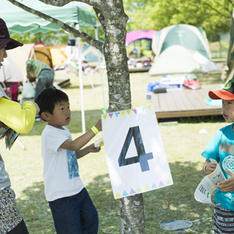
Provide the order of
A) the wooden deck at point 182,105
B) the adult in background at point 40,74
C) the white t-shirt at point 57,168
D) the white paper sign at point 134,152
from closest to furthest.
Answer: the white paper sign at point 134,152 < the white t-shirt at point 57,168 < the wooden deck at point 182,105 < the adult in background at point 40,74

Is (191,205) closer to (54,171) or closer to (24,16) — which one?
(54,171)

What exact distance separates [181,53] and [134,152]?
581 inches

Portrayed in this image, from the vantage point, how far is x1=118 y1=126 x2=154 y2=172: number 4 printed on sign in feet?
6.59

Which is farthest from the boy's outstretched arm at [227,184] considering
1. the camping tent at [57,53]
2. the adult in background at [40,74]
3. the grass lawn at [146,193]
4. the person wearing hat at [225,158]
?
the camping tent at [57,53]

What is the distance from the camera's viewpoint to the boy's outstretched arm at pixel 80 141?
82.0 inches

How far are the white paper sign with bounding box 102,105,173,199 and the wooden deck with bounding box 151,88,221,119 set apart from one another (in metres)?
4.81

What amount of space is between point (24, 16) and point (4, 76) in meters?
4.57

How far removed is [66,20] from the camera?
20.8ft

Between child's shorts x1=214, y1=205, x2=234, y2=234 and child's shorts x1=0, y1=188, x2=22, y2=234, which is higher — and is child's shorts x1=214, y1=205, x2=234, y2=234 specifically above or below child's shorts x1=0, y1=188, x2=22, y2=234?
below

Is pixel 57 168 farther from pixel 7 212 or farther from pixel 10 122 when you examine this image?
pixel 10 122

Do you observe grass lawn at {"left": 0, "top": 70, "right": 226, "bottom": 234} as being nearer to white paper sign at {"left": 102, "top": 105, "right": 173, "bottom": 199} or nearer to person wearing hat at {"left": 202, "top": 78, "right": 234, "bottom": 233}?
person wearing hat at {"left": 202, "top": 78, "right": 234, "bottom": 233}

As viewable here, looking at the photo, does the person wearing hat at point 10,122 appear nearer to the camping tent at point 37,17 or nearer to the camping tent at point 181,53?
the camping tent at point 37,17

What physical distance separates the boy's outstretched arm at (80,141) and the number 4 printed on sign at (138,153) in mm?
211

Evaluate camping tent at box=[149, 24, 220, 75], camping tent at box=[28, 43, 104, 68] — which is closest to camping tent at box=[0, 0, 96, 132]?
camping tent at box=[28, 43, 104, 68]
